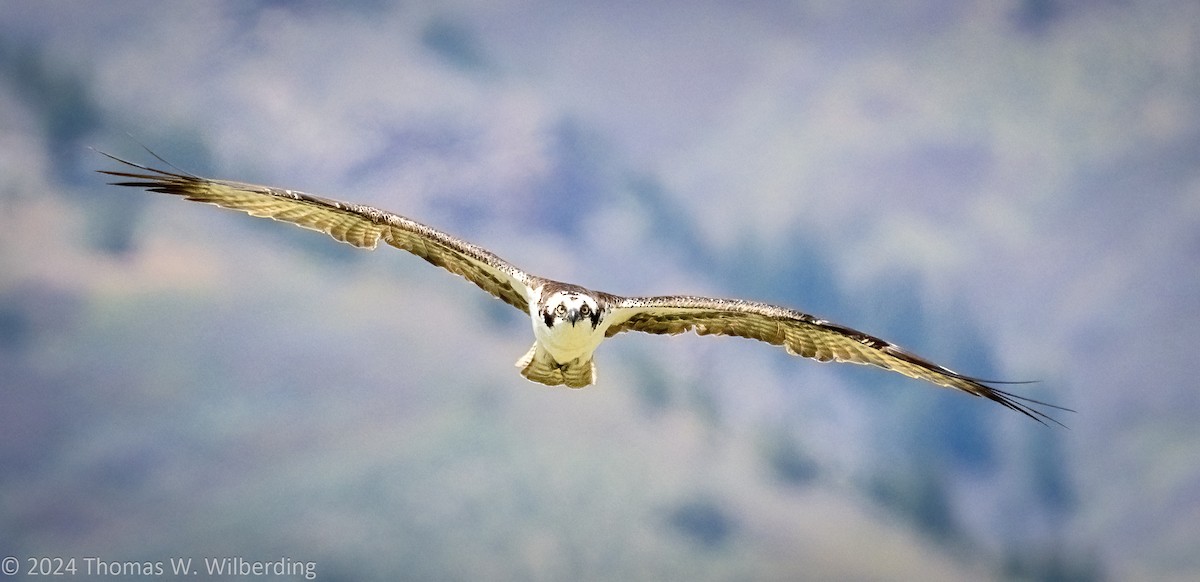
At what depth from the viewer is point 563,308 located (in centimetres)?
1641

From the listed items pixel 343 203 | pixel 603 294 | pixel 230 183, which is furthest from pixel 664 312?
pixel 230 183

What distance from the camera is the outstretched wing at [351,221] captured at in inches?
679

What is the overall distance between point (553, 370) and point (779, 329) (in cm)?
401

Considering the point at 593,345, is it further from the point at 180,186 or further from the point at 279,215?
the point at 180,186

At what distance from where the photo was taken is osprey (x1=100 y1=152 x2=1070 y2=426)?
1686 centimetres

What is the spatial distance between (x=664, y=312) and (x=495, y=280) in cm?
290

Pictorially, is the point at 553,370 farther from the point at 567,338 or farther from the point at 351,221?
the point at 351,221

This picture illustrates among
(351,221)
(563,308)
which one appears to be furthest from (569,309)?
(351,221)

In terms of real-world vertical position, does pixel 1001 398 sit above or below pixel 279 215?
below

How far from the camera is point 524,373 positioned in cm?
1752

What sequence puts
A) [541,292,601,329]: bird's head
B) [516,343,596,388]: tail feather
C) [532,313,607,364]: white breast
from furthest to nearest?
[516,343,596,388]: tail feather
[532,313,607,364]: white breast
[541,292,601,329]: bird's head

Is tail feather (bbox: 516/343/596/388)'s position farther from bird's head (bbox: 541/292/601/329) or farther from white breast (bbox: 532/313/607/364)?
bird's head (bbox: 541/292/601/329)

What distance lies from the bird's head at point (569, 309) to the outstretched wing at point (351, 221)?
103cm

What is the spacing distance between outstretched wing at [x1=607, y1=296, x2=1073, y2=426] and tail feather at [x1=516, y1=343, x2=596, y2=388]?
96cm
